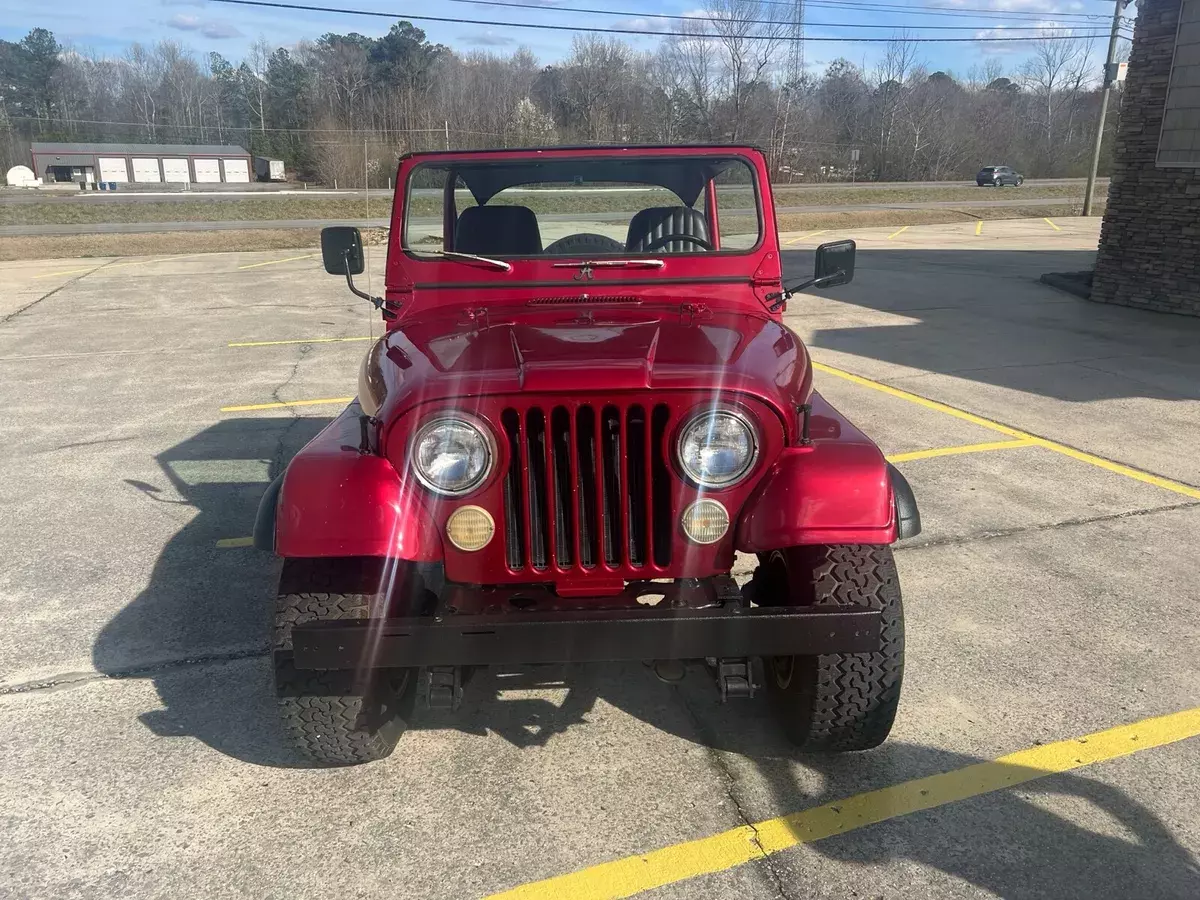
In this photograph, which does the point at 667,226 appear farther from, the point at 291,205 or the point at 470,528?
the point at 291,205

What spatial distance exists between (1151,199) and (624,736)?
1131cm

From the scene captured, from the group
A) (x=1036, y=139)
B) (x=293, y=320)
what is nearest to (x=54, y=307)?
(x=293, y=320)

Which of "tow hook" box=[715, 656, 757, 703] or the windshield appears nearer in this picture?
"tow hook" box=[715, 656, 757, 703]

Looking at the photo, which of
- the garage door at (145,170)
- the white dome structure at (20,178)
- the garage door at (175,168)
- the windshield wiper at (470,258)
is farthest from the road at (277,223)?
the garage door at (145,170)

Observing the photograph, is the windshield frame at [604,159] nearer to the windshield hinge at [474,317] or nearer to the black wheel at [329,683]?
the windshield hinge at [474,317]

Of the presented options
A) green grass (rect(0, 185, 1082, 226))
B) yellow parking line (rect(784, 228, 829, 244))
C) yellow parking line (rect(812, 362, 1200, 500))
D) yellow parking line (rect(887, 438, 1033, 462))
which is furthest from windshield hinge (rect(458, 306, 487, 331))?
green grass (rect(0, 185, 1082, 226))

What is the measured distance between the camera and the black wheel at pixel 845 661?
8.17 ft

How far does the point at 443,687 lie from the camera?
2.55 metres

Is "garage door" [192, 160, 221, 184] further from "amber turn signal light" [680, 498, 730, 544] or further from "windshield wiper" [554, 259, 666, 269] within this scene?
"amber turn signal light" [680, 498, 730, 544]

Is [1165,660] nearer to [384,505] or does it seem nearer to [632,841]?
[632,841]

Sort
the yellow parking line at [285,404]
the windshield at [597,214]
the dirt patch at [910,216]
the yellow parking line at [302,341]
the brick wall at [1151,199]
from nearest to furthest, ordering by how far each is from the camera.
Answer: the windshield at [597,214], the yellow parking line at [285,404], the yellow parking line at [302,341], the brick wall at [1151,199], the dirt patch at [910,216]

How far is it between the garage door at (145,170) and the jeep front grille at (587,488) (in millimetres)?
71986

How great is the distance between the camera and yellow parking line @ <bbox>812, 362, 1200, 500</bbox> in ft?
Result: 17.1

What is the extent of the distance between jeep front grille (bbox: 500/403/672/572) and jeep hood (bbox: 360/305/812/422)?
0.27ft
